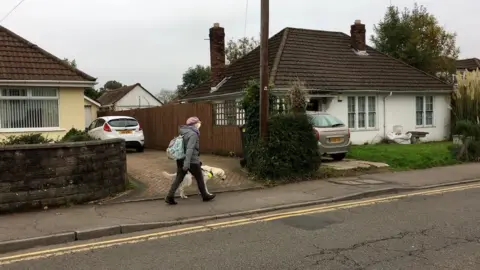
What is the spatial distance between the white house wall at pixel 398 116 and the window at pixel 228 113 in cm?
513

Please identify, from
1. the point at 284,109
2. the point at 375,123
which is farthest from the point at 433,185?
the point at 375,123

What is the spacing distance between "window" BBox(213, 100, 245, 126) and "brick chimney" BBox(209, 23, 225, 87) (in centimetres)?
585

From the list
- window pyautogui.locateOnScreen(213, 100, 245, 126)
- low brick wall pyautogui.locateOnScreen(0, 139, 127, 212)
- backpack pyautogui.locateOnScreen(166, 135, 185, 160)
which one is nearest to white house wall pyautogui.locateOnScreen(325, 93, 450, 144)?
window pyautogui.locateOnScreen(213, 100, 245, 126)

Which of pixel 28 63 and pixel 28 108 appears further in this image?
pixel 28 63

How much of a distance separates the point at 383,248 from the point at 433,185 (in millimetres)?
5708

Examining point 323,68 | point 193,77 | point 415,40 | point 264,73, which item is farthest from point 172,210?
point 193,77

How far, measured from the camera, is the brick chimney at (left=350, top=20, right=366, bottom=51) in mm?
23062

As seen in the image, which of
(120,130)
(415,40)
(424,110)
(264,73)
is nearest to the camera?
(264,73)

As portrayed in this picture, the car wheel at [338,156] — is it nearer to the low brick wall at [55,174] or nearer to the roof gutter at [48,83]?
the low brick wall at [55,174]

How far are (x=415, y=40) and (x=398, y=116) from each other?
31.3 ft

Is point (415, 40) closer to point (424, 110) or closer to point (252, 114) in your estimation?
point (424, 110)

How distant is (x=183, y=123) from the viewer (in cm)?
1878

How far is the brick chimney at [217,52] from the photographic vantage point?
21812mm

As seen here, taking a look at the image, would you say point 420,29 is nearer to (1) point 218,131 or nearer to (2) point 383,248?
(1) point 218,131
